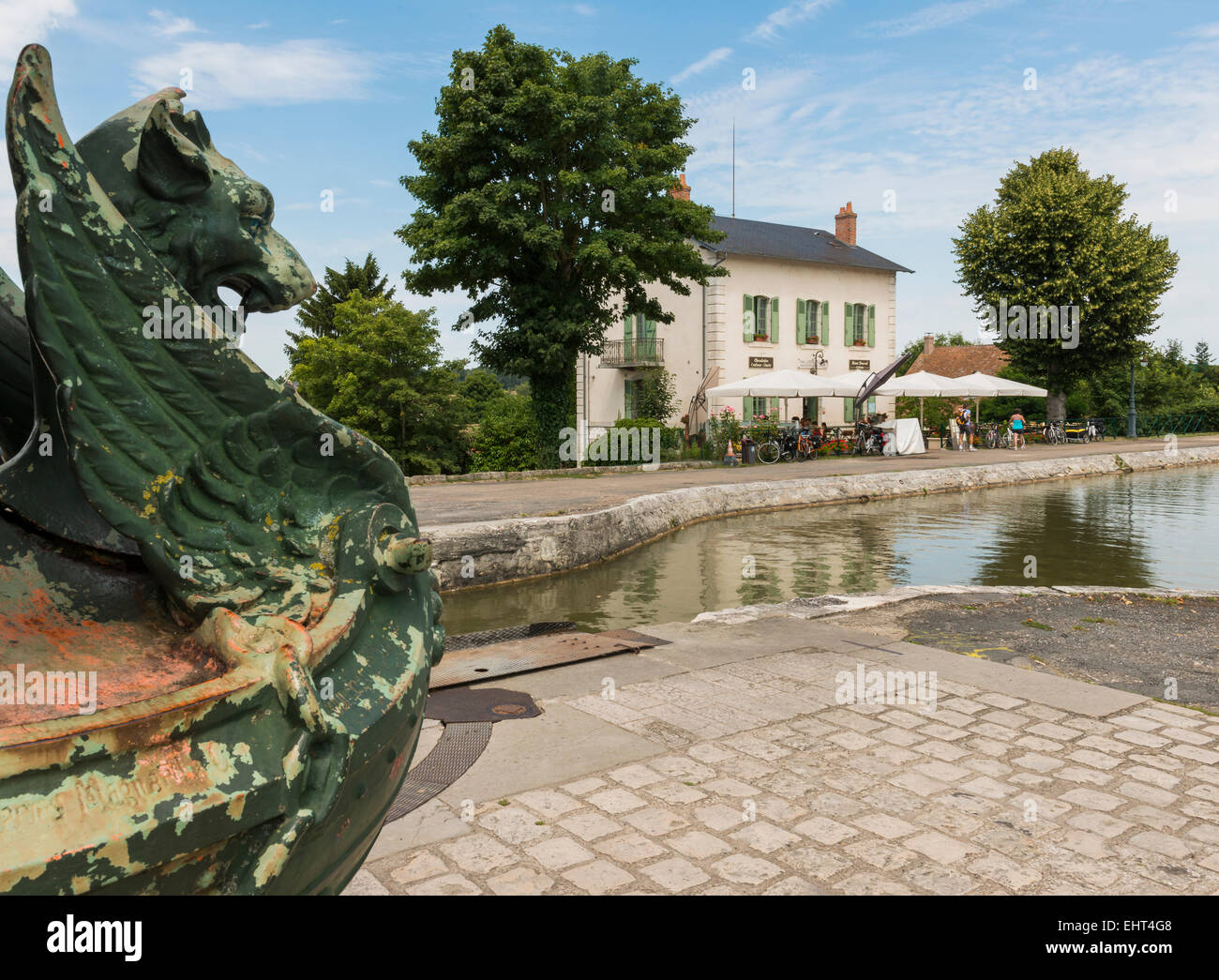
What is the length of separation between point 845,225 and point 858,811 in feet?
127

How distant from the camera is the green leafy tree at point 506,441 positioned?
25.4 meters

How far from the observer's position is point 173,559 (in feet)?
4.59

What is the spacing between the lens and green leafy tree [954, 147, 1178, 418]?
33438 millimetres

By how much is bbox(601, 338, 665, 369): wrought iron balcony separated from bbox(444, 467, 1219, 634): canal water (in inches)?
614

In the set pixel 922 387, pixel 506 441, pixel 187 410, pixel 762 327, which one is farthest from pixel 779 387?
pixel 187 410

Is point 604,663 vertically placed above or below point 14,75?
below

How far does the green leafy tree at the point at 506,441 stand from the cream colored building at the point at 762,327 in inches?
94.0

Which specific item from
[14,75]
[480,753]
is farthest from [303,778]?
[480,753]

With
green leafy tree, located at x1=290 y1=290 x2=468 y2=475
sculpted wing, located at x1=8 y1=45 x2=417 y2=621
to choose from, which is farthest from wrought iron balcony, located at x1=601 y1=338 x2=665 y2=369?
sculpted wing, located at x1=8 y1=45 x2=417 y2=621

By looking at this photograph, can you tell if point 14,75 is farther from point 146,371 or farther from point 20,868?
point 20,868

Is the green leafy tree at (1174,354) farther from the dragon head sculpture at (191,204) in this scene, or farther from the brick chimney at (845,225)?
the dragon head sculpture at (191,204)

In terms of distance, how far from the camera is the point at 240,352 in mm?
1490

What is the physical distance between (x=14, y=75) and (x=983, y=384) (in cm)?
3158

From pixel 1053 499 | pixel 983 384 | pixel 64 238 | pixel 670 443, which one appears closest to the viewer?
pixel 64 238
